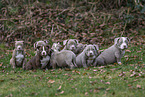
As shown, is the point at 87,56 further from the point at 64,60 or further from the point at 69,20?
the point at 69,20

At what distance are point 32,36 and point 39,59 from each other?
8965 millimetres

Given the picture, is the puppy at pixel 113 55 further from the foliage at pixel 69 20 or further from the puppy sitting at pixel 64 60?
the foliage at pixel 69 20

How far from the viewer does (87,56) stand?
1051cm

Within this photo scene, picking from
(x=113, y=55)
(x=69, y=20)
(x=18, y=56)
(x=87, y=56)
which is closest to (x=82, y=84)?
(x=87, y=56)

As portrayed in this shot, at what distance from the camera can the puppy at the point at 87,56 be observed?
406 inches

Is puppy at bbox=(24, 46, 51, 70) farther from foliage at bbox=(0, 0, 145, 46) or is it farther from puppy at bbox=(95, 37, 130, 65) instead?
foliage at bbox=(0, 0, 145, 46)

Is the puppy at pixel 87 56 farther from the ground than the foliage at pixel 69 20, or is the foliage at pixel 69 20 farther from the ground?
the foliage at pixel 69 20

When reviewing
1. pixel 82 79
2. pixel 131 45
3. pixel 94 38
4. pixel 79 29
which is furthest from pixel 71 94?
pixel 79 29

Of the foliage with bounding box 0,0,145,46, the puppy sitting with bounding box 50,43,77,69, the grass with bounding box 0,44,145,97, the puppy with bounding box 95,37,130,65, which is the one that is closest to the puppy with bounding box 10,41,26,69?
the puppy sitting with bounding box 50,43,77,69

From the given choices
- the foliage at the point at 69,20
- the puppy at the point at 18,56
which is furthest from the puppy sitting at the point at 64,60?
the foliage at the point at 69,20

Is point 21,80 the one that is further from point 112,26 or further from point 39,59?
point 112,26

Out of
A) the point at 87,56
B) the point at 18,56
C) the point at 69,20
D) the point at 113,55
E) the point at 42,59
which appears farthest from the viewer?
the point at 69,20

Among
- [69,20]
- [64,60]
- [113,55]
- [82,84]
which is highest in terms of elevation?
[69,20]

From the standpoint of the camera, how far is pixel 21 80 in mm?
8445
